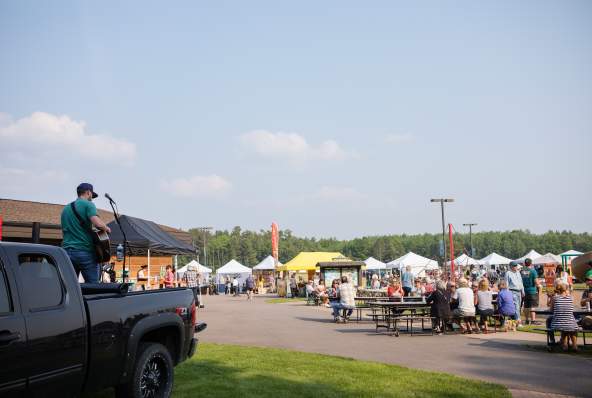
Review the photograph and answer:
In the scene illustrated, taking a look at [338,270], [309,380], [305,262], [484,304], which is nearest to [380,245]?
[305,262]

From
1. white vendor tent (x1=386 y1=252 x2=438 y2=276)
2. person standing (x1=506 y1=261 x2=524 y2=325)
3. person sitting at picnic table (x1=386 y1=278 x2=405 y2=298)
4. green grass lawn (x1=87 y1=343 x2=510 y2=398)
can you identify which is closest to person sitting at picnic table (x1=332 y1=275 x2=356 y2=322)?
person sitting at picnic table (x1=386 y1=278 x2=405 y2=298)

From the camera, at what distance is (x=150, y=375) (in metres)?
5.93

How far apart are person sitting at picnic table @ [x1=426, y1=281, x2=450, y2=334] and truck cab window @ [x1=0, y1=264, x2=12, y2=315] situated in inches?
468

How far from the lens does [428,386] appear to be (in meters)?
7.64

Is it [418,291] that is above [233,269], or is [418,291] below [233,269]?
below

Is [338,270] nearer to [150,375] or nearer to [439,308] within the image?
[439,308]

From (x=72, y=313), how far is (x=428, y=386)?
16.1 feet

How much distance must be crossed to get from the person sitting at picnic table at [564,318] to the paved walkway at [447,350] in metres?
0.54

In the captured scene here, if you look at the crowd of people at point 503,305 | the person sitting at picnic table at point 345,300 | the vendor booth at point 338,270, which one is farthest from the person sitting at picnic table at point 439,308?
the vendor booth at point 338,270

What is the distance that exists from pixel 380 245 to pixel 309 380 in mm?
166381

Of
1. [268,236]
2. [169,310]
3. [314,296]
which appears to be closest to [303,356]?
[169,310]

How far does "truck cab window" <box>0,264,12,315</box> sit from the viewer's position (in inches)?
165

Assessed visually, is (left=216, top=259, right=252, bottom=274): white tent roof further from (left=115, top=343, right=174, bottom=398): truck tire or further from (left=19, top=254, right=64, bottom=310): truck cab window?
(left=19, top=254, right=64, bottom=310): truck cab window

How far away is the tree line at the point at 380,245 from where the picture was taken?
528ft
